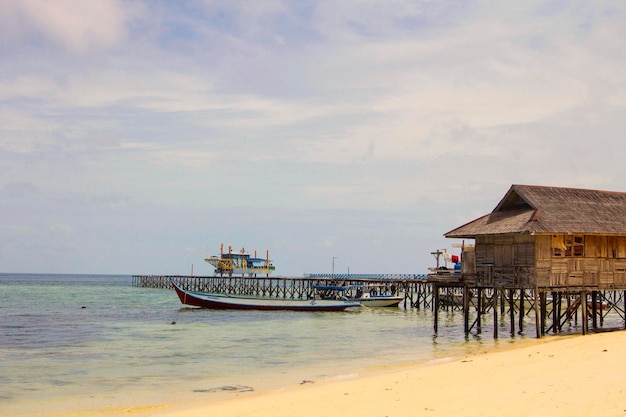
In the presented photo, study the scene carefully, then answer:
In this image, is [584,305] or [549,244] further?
[584,305]

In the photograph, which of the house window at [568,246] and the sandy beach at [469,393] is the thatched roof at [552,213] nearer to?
the house window at [568,246]

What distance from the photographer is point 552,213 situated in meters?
26.3

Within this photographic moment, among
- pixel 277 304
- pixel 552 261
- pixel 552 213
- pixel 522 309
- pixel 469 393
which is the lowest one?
pixel 277 304

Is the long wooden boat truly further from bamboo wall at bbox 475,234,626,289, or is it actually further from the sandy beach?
the sandy beach

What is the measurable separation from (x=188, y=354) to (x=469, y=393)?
15.7m

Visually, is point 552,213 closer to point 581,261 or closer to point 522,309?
point 581,261

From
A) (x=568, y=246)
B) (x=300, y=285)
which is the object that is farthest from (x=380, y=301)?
(x=568, y=246)

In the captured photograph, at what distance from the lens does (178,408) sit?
15383 mm

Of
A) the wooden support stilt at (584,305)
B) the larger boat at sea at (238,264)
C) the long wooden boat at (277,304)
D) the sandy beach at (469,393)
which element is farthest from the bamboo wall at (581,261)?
the larger boat at sea at (238,264)

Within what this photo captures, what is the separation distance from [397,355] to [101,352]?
13.0m

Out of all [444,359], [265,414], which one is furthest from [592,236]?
[265,414]

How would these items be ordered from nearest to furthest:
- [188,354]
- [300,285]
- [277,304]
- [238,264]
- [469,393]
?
[469,393] < [188,354] < [277,304] < [300,285] < [238,264]

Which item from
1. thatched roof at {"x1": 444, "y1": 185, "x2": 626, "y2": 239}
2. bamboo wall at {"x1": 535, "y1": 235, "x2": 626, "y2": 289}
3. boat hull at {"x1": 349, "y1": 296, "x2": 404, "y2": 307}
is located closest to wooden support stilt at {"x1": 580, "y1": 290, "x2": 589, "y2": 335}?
bamboo wall at {"x1": 535, "y1": 235, "x2": 626, "y2": 289}

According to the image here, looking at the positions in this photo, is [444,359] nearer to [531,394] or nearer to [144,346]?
[531,394]
